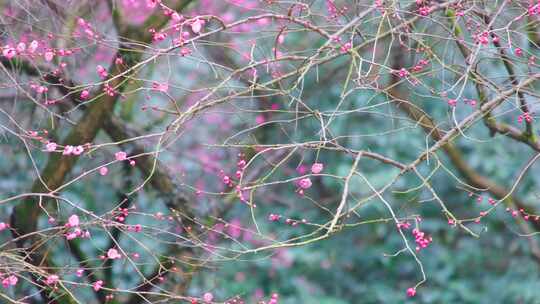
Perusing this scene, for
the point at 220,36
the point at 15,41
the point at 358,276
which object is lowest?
the point at 358,276

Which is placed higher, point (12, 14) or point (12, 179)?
point (12, 14)

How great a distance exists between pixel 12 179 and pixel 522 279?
3237 millimetres

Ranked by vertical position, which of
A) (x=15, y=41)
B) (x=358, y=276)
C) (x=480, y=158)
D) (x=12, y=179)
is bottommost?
(x=358, y=276)

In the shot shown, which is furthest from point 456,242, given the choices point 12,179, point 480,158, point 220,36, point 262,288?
point 12,179

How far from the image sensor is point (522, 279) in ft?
21.9

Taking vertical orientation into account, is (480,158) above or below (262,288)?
above

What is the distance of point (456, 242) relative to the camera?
6.99 meters

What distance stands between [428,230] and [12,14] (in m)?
3.70

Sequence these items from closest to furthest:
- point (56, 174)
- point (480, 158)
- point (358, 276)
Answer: point (56, 174) → point (480, 158) → point (358, 276)

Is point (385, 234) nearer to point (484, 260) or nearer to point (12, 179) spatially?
point (484, 260)

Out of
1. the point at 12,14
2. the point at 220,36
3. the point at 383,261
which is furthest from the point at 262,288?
the point at 12,14

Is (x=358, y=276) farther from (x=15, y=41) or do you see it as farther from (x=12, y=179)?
(x=15, y=41)

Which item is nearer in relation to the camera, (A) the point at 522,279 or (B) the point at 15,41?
(B) the point at 15,41

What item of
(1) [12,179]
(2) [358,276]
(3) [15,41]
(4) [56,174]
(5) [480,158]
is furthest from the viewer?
(2) [358,276]
